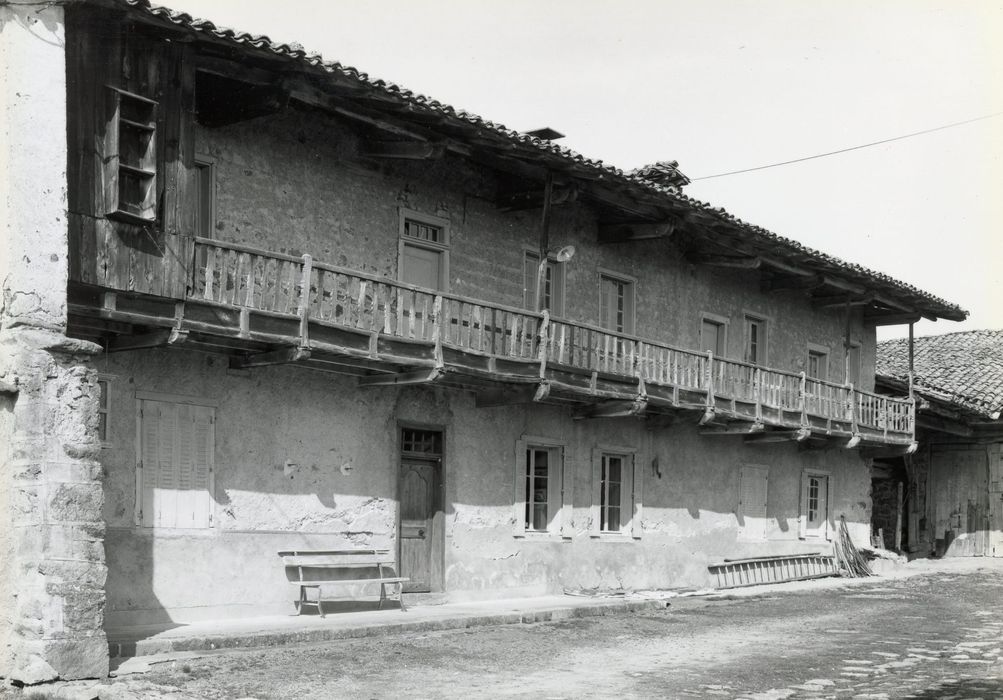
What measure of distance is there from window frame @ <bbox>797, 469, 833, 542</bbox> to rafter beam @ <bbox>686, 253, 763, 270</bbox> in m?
5.29

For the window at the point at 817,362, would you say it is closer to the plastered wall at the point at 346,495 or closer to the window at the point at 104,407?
the plastered wall at the point at 346,495

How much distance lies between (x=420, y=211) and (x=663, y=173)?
720cm

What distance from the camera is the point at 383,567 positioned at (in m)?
15.6

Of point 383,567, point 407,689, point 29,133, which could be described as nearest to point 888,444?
point 383,567

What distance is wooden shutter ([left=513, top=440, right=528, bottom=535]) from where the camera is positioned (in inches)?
705

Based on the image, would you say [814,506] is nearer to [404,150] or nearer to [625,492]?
[625,492]

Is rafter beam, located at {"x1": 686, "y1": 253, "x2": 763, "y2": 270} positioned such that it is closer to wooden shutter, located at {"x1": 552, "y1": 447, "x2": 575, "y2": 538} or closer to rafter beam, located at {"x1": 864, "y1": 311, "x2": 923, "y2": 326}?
wooden shutter, located at {"x1": 552, "y1": 447, "x2": 575, "y2": 538}

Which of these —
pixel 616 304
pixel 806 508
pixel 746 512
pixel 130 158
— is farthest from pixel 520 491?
pixel 806 508

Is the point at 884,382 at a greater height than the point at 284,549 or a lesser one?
greater

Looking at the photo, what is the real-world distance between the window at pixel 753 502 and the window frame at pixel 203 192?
12.6 m

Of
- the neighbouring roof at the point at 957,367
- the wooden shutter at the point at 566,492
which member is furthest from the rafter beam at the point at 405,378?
the neighbouring roof at the point at 957,367

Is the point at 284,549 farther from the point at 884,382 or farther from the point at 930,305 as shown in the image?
the point at 884,382

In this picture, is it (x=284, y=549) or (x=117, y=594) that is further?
(x=284, y=549)

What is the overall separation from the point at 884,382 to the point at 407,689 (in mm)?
22051
